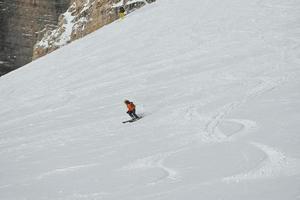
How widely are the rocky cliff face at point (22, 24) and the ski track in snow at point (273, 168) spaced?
37379mm

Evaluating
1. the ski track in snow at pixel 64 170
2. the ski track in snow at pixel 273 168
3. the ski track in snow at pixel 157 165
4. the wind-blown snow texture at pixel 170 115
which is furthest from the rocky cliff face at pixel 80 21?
the ski track in snow at pixel 273 168

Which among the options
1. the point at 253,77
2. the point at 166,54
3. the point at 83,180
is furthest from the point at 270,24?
the point at 83,180

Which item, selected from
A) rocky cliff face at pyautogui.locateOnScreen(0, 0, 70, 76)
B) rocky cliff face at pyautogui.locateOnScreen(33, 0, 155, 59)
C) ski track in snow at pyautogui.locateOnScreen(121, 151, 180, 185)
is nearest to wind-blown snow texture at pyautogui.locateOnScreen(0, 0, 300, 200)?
ski track in snow at pyautogui.locateOnScreen(121, 151, 180, 185)

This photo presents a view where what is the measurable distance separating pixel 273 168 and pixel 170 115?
4.26m

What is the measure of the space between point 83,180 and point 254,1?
16.2m

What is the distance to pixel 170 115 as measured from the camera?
970cm

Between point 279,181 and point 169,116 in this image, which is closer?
point 279,181

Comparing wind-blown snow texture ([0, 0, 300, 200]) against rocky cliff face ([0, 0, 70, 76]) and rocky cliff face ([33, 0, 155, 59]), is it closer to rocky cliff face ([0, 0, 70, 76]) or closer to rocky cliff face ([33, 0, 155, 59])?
rocky cliff face ([33, 0, 155, 59])

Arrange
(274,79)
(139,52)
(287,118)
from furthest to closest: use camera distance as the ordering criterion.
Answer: (139,52)
(274,79)
(287,118)

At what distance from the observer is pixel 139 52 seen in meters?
17.3

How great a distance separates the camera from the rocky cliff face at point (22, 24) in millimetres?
41219

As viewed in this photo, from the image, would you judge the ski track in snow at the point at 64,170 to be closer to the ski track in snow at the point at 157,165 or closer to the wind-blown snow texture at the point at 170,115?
the wind-blown snow texture at the point at 170,115

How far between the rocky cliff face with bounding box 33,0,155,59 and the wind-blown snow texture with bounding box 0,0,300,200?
1210 centimetres

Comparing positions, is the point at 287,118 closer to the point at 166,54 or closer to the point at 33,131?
the point at 33,131
